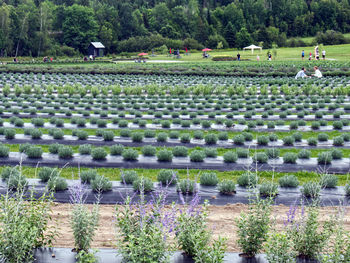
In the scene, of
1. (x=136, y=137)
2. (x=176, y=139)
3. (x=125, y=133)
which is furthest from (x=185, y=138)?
(x=125, y=133)

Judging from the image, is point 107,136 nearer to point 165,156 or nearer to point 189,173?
point 165,156

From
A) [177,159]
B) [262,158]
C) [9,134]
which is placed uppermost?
[9,134]

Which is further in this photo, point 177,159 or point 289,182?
point 177,159

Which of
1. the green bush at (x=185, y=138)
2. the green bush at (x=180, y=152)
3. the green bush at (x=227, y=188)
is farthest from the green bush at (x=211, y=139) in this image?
the green bush at (x=227, y=188)

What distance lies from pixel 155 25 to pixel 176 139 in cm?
8048

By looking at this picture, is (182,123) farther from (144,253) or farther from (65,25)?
(65,25)

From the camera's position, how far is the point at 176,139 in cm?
1337

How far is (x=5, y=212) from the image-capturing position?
5.06 m

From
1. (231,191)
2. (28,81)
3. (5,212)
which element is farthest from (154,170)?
(28,81)

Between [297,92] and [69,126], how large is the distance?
1356 cm

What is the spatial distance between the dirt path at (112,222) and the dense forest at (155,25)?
66.5 meters

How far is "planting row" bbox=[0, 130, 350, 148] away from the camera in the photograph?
12870 mm

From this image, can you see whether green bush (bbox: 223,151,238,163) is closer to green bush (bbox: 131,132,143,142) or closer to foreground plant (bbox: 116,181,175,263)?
green bush (bbox: 131,132,143,142)

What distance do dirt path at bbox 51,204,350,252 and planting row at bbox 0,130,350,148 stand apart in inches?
190
